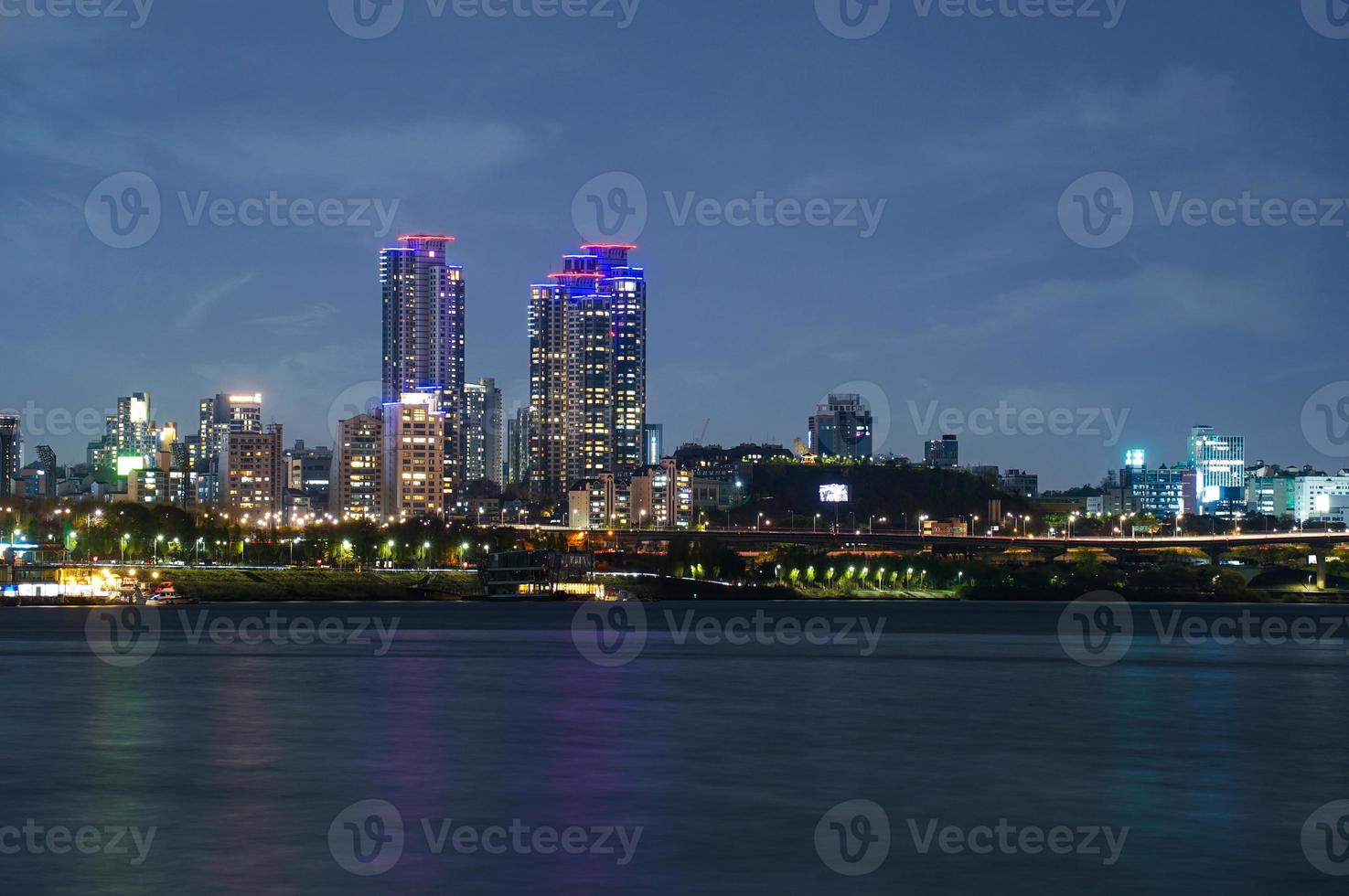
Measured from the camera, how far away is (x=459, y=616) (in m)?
146

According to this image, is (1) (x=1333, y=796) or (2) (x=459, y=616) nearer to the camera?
(1) (x=1333, y=796)

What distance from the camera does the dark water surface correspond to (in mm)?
27750

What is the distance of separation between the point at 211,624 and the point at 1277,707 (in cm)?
8325

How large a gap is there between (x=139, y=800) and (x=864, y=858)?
1641 cm

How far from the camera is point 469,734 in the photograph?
4781 cm

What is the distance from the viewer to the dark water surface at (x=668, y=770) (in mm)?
27750

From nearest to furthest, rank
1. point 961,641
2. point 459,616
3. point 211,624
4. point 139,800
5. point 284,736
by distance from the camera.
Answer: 1. point 139,800
2. point 284,736
3. point 961,641
4. point 211,624
5. point 459,616

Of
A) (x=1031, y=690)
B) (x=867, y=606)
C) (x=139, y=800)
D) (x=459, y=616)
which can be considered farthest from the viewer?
(x=867, y=606)

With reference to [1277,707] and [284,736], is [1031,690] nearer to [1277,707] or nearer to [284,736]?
[1277,707]

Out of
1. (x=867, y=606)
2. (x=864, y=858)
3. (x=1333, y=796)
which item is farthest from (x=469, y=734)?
(x=867, y=606)

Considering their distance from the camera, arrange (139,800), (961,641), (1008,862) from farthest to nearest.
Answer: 1. (961,641)
2. (139,800)
3. (1008,862)

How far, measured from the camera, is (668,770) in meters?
40.7

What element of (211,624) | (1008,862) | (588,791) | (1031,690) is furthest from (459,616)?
(1008,862)

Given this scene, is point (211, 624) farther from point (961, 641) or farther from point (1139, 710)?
point (1139, 710)
